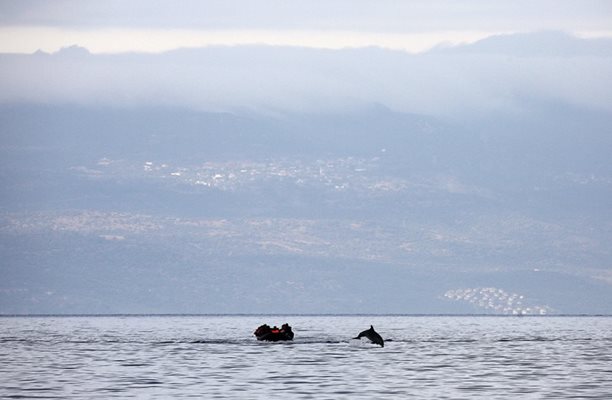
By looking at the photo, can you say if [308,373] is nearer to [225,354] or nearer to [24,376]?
[24,376]

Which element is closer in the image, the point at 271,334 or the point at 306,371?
the point at 306,371

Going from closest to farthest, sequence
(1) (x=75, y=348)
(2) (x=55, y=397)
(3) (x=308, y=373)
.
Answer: (2) (x=55, y=397) < (3) (x=308, y=373) < (1) (x=75, y=348)

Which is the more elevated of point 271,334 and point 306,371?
point 271,334

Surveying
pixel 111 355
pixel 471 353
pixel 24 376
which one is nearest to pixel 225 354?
pixel 111 355

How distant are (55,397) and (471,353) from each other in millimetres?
52559

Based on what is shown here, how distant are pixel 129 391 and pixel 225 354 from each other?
1552 inches

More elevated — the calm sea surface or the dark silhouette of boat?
the dark silhouette of boat

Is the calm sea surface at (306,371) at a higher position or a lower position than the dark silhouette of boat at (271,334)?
lower

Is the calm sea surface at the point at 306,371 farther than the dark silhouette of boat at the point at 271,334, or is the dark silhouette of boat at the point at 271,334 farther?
the dark silhouette of boat at the point at 271,334

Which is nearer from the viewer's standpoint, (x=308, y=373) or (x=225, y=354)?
(x=308, y=373)

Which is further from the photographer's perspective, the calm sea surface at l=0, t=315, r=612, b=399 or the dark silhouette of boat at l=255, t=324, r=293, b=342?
the dark silhouette of boat at l=255, t=324, r=293, b=342

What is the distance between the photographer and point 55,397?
263 ft

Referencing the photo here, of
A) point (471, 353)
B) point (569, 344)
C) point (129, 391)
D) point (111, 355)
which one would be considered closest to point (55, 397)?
point (129, 391)

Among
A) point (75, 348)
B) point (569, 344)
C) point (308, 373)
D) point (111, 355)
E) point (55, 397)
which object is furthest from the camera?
point (569, 344)
